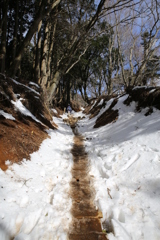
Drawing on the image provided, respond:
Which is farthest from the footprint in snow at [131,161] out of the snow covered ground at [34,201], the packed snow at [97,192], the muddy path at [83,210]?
the snow covered ground at [34,201]

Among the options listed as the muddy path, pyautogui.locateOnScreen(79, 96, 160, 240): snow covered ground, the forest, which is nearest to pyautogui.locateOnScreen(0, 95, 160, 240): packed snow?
pyautogui.locateOnScreen(79, 96, 160, 240): snow covered ground

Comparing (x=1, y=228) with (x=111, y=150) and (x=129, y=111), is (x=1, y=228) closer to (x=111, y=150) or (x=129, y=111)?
(x=111, y=150)

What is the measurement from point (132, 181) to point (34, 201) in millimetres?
1983

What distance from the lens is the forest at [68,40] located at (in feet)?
21.7

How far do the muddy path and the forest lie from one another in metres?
5.28

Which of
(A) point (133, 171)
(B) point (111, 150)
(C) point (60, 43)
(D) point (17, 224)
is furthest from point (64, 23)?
(D) point (17, 224)

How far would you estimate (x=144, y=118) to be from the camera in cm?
550

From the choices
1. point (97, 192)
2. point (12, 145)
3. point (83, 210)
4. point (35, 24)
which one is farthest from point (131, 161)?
point (35, 24)

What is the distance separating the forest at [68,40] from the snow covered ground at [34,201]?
5.43 meters

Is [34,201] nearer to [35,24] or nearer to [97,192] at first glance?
[97,192]

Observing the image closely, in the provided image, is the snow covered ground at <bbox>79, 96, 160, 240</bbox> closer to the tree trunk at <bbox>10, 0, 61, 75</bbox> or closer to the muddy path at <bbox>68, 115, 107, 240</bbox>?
the muddy path at <bbox>68, 115, 107, 240</bbox>

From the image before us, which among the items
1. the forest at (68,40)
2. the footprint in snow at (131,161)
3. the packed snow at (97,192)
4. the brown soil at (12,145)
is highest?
the forest at (68,40)

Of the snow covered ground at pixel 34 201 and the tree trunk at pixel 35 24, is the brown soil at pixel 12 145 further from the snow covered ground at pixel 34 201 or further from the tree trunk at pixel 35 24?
the tree trunk at pixel 35 24

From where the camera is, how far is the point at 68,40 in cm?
1215
